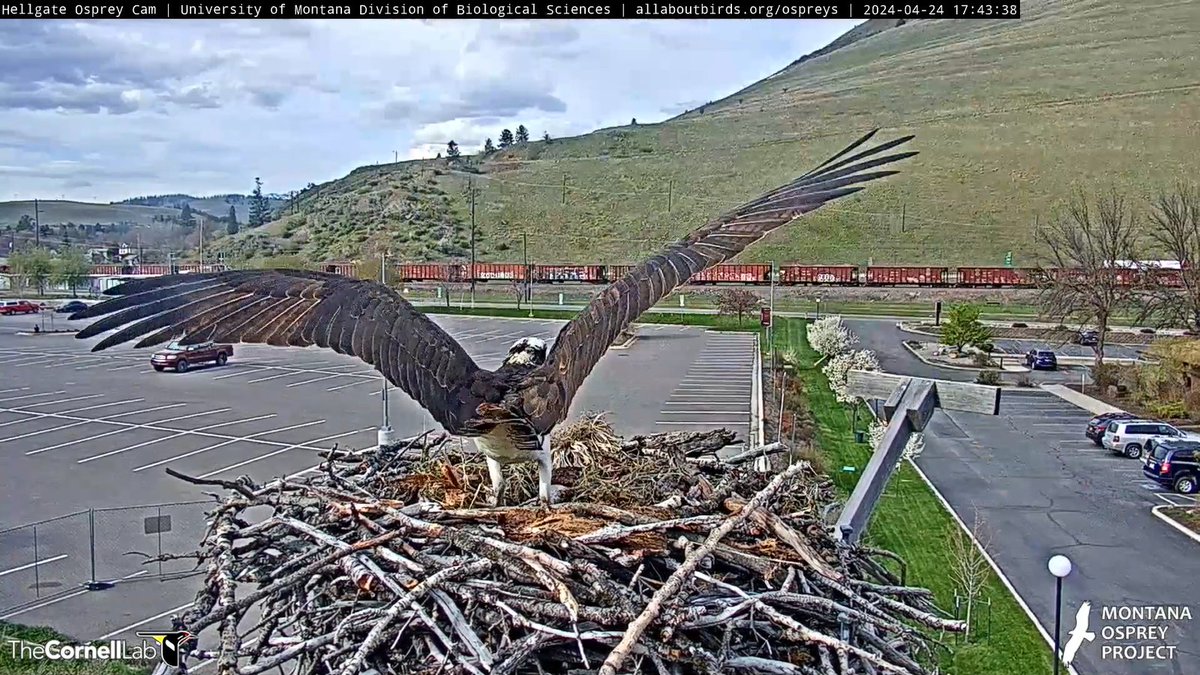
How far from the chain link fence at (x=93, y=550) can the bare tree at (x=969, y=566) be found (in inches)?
390

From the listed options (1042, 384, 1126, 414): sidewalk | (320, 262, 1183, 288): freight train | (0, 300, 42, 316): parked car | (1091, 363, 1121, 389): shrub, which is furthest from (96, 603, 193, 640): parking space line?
(0, 300, 42, 316): parked car

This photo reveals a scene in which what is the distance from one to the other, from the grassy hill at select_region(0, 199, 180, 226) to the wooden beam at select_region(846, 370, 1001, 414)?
133734 millimetres

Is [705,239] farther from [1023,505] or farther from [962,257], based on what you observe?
[962,257]

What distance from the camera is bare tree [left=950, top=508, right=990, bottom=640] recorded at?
1107 cm

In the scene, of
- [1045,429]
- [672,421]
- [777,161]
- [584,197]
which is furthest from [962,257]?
[672,421]

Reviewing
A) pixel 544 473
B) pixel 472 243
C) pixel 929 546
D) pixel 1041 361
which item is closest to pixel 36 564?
pixel 544 473

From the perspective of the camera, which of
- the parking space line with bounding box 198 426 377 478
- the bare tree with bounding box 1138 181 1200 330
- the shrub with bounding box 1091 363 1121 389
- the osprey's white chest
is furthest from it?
the bare tree with bounding box 1138 181 1200 330

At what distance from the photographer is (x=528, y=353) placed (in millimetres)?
5941

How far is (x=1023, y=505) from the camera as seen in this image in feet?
53.1

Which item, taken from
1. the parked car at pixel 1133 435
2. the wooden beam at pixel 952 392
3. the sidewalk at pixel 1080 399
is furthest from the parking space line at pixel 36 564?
the sidewalk at pixel 1080 399

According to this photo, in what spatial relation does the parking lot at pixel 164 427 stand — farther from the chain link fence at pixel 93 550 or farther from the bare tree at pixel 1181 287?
the bare tree at pixel 1181 287

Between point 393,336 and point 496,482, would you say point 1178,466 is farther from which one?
point 393,336

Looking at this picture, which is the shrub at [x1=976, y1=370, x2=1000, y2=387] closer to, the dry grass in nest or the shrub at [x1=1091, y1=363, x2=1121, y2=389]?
the shrub at [x1=1091, y1=363, x2=1121, y2=389]

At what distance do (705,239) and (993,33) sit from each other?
98.6 m
